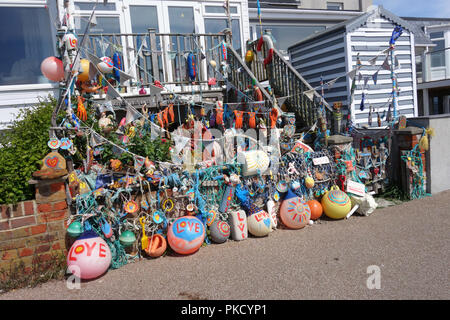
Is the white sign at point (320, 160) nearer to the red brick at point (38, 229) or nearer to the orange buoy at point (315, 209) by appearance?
the orange buoy at point (315, 209)

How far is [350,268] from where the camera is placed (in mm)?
3791

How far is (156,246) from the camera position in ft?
14.4

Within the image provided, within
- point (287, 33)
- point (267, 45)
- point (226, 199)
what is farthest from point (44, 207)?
point (287, 33)

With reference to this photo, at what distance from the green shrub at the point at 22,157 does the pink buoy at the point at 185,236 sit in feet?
5.89

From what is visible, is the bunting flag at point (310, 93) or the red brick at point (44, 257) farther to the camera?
the bunting flag at point (310, 93)

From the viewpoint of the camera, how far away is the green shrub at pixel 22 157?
391 cm

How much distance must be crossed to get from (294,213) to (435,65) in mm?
12870

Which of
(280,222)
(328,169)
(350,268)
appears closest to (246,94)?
(328,169)

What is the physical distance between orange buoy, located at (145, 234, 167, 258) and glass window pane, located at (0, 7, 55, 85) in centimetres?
529

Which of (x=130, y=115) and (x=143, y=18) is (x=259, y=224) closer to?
(x=130, y=115)

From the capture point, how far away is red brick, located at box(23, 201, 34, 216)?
392cm

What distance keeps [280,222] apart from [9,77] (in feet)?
22.1

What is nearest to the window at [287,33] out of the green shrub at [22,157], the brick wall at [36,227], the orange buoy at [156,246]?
the green shrub at [22,157]
